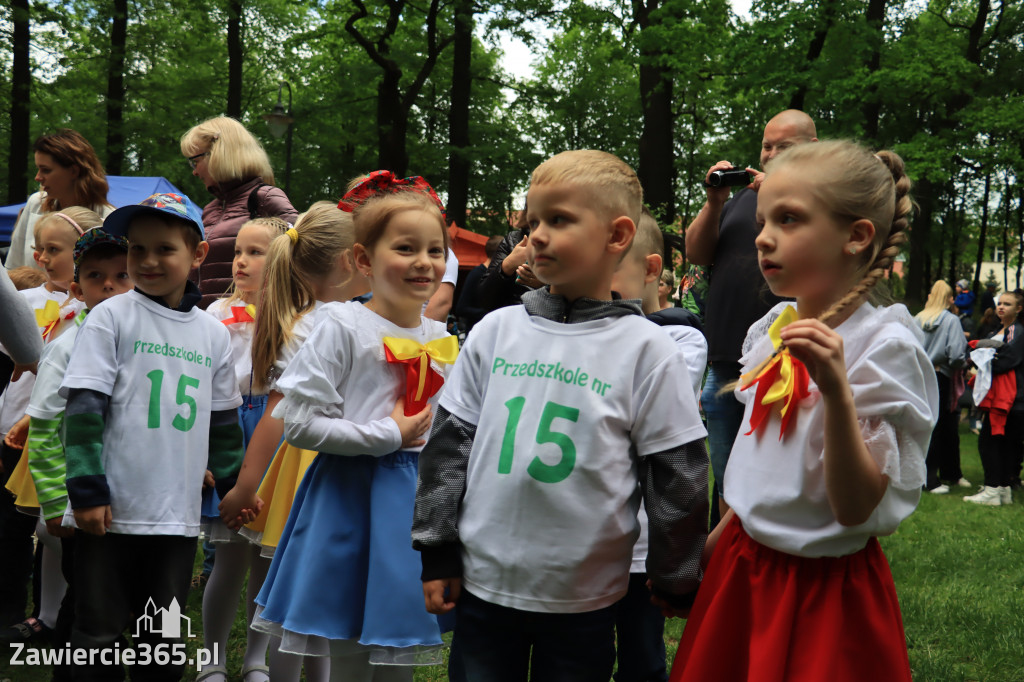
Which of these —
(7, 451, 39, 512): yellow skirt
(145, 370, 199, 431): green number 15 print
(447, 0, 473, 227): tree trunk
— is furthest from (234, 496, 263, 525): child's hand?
(447, 0, 473, 227): tree trunk

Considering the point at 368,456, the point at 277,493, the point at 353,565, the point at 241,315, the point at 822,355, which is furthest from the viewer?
the point at 241,315

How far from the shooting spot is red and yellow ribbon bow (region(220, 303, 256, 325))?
158 inches

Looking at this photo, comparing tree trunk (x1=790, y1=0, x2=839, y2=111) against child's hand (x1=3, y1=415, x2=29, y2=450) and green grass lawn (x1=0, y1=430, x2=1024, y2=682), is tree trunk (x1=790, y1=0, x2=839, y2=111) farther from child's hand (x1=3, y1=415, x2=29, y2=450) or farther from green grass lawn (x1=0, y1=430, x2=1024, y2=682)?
child's hand (x1=3, y1=415, x2=29, y2=450)

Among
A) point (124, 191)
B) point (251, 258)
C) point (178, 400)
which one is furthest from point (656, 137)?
point (178, 400)

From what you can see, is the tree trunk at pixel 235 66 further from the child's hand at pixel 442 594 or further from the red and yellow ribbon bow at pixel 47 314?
the child's hand at pixel 442 594

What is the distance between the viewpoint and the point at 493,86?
24.0m

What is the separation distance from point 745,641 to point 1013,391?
358 inches

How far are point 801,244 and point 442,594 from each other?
4.00ft

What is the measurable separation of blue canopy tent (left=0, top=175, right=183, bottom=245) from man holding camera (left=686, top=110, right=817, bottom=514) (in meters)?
9.84

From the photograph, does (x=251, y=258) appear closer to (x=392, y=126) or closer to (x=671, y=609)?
(x=671, y=609)

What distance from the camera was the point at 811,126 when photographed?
177 inches

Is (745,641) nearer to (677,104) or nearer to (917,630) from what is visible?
(917,630)

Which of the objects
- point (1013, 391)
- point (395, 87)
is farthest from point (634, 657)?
point (395, 87)

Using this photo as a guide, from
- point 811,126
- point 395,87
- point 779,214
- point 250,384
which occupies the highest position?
point 395,87
